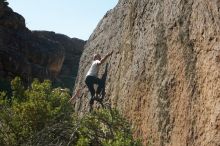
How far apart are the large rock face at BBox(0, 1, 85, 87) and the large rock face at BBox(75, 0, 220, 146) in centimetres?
2229

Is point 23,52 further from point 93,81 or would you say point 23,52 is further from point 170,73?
point 170,73

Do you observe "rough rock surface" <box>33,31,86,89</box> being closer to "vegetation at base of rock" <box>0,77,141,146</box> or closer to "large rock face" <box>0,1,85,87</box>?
"large rock face" <box>0,1,85,87</box>

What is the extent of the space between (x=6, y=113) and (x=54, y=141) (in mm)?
1886

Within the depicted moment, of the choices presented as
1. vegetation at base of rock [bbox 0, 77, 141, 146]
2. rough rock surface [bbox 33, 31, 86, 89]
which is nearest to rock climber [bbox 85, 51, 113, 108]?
vegetation at base of rock [bbox 0, 77, 141, 146]

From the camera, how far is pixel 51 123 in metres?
11.1

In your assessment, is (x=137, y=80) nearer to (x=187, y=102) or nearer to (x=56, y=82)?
(x=187, y=102)

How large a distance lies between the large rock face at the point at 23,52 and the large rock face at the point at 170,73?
878 inches

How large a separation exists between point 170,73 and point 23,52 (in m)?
28.6

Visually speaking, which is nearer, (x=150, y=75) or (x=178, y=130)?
(x=178, y=130)

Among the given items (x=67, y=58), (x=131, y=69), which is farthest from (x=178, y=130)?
(x=67, y=58)

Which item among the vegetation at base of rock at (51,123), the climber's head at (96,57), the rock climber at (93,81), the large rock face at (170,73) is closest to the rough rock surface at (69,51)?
the climber's head at (96,57)

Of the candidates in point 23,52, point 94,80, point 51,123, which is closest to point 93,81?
point 94,80

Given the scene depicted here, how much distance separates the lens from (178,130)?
8.45m

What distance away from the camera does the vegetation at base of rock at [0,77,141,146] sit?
1013cm
